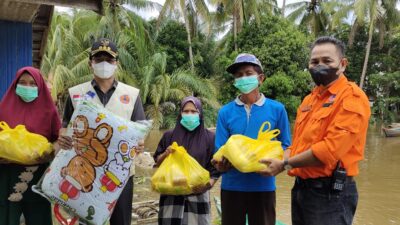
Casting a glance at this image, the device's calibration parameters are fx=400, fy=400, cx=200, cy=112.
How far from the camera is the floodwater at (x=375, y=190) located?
7359 mm

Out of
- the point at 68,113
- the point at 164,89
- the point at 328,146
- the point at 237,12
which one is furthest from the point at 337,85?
the point at 237,12

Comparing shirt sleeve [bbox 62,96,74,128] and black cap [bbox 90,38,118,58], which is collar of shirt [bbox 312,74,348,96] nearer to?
black cap [bbox 90,38,118,58]

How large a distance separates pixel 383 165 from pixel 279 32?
9.11 m

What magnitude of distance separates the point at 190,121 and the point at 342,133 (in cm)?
144

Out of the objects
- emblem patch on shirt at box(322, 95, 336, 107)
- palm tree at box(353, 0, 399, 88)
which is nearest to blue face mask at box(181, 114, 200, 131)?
emblem patch on shirt at box(322, 95, 336, 107)

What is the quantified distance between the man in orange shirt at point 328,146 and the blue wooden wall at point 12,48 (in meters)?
4.47

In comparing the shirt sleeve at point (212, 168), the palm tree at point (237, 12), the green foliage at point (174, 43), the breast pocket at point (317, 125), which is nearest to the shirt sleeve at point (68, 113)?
the shirt sleeve at point (212, 168)

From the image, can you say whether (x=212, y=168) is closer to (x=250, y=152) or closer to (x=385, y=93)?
(x=250, y=152)

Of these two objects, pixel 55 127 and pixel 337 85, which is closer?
pixel 337 85

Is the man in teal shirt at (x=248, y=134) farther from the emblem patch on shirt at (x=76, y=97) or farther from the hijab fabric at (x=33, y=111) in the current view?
the hijab fabric at (x=33, y=111)

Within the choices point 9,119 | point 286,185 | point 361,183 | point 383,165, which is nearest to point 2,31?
point 9,119

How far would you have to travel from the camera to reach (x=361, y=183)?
10.1m

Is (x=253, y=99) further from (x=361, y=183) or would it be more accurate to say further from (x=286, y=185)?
(x=361, y=183)

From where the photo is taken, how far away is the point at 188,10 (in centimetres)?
2355
